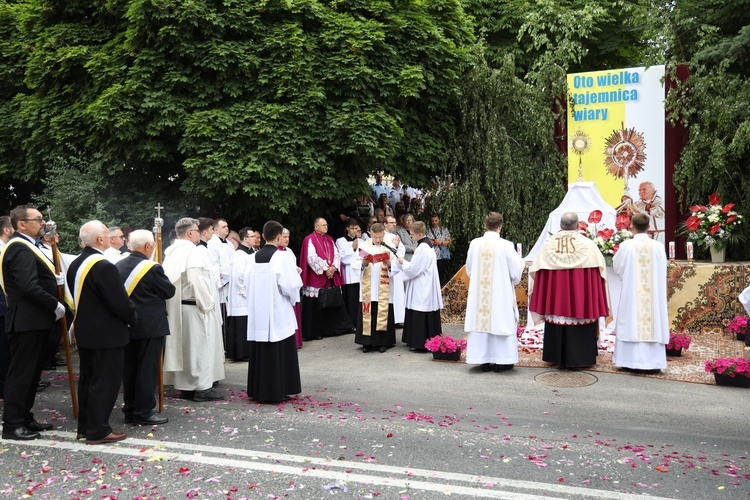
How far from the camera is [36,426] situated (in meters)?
6.98

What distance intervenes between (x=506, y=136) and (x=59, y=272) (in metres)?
9.72

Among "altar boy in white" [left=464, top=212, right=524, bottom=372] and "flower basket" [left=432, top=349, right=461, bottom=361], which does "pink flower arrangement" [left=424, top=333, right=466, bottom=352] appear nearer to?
"flower basket" [left=432, top=349, right=461, bottom=361]

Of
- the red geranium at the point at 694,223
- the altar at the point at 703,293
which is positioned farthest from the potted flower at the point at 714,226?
the altar at the point at 703,293

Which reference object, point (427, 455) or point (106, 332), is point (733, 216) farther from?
point (106, 332)

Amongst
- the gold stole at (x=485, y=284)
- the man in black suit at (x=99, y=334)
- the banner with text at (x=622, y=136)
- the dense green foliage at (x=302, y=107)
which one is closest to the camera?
the man in black suit at (x=99, y=334)

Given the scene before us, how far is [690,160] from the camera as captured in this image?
1352 centimetres

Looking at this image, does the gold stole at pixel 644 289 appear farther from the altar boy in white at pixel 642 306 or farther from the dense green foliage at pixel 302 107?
the dense green foliage at pixel 302 107

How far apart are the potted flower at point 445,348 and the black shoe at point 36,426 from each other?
16.8 feet

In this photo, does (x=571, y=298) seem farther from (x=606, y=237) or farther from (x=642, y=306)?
(x=606, y=237)

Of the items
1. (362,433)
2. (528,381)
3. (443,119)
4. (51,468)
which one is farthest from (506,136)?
(51,468)

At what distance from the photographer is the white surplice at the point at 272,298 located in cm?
820

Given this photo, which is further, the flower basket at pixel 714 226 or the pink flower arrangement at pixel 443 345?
the flower basket at pixel 714 226

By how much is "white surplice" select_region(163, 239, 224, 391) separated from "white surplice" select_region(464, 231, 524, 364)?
330 cm

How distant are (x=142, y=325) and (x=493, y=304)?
4.49 metres
